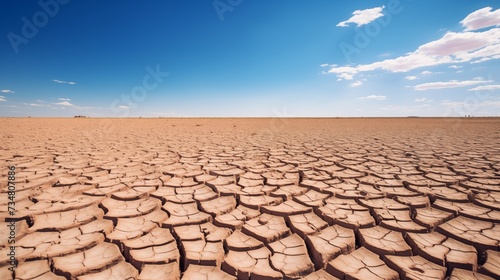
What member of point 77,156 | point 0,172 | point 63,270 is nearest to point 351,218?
point 63,270

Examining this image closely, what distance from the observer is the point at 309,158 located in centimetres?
391

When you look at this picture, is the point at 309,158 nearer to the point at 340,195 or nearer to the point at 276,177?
the point at 276,177

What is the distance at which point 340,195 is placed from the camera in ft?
7.25

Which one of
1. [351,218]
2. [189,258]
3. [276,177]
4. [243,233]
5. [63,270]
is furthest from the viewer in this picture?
[276,177]

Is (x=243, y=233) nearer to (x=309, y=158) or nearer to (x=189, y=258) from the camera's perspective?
(x=189, y=258)

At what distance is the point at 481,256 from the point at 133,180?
282 centimetres

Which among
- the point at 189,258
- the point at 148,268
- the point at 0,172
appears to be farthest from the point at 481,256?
the point at 0,172

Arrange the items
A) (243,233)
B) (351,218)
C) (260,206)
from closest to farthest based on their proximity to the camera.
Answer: (243,233)
(351,218)
(260,206)

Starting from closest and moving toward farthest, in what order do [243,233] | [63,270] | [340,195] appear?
[63,270]
[243,233]
[340,195]

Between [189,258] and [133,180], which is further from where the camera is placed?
[133,180]

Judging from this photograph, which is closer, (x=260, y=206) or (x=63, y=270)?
(x=63, y=270)

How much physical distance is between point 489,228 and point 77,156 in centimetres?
488

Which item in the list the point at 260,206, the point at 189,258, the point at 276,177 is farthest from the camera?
the point at 276,177

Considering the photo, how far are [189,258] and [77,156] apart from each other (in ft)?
11.7
